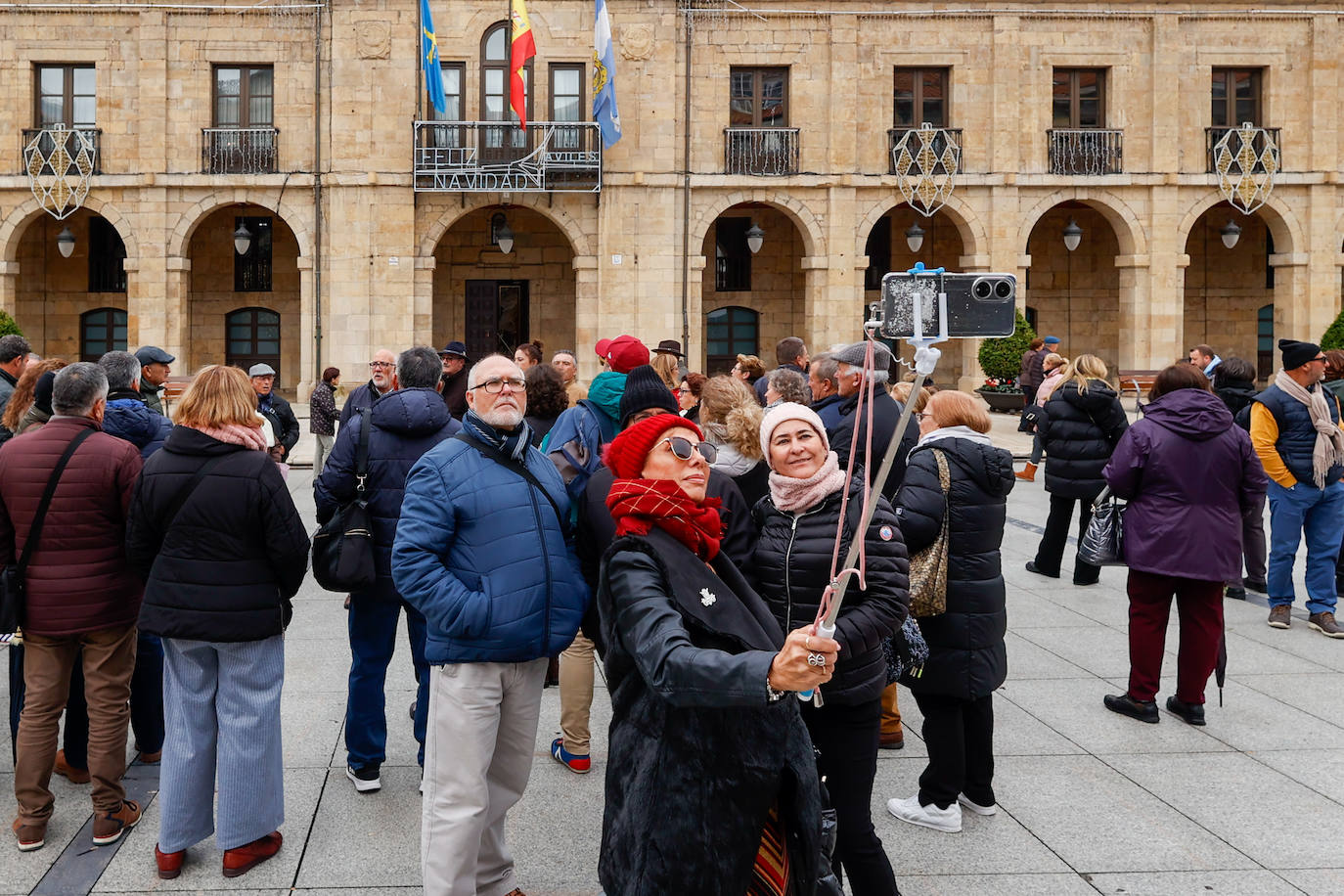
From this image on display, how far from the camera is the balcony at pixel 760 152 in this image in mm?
24000

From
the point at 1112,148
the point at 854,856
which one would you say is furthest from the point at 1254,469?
the point at 1112,148

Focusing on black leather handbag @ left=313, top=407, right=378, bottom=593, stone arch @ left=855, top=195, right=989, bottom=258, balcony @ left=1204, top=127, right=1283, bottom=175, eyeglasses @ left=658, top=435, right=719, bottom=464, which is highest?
balcony @ left=1204, top=127, right=1283, bottom=175

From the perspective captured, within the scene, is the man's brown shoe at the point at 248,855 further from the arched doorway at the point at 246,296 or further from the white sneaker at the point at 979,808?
the arched doorway at the point at 246,296

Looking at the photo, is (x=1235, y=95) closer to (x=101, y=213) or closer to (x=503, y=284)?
(x=503, y=284)

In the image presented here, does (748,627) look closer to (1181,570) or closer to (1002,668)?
(1002,668)

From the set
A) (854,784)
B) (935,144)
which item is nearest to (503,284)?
(935,144)

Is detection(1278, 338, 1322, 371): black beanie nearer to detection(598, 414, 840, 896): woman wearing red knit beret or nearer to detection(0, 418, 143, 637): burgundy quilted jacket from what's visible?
detection(598, 414, 840, 896): woman wearing red knit beret

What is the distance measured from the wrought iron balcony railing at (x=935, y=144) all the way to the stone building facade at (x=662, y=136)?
8 cm

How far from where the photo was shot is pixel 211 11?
2339 centimetres

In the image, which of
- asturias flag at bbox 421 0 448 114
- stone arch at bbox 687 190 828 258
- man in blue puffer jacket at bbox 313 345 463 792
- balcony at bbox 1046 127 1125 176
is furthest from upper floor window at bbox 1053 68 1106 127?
man in blue puffer jacket at bbox 313 345 463 792

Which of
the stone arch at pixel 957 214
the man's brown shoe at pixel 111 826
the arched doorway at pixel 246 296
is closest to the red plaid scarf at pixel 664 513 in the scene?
the man's brown shoe at pixel 111 826

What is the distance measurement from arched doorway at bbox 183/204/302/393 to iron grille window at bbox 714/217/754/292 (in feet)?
34.0

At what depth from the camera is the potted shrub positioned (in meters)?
22.5

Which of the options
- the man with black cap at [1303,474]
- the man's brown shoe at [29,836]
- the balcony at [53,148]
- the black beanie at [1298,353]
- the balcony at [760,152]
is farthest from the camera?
the balcony at [760,152]
